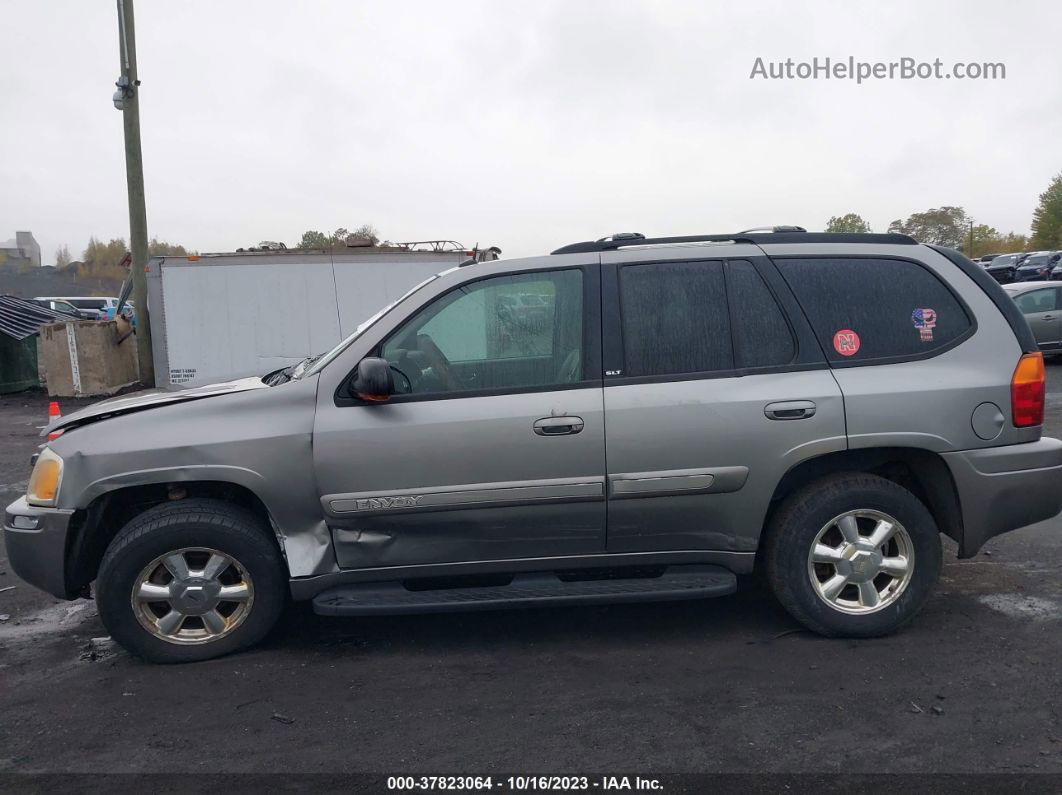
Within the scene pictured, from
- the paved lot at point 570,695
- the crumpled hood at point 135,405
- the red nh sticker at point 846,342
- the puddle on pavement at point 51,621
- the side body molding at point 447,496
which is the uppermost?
the red nh sticker at point 846,342

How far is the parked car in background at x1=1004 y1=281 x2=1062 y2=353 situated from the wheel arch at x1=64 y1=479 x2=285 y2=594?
1507cm

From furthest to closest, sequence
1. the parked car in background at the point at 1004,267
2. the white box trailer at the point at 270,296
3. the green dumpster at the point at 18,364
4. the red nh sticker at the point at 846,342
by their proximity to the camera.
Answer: the parked car in background at the point at 1004,267, the green dumpster at the point at 18,364, the white box trailer at the point at 270,296, the red nh sticker at the point at 846,342

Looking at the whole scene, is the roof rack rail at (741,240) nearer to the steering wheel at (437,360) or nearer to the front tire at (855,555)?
Result: the steering wheel at (437,360)

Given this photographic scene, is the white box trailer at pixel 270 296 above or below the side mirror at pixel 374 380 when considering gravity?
above

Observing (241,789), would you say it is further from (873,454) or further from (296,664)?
(873,454)

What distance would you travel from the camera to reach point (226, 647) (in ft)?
13.9

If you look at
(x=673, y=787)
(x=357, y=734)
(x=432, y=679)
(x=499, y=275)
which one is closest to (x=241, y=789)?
(x=357, y=734)

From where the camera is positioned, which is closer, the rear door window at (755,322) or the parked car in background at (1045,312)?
the rear door window at (755,322)

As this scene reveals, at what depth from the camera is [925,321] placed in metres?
4.32

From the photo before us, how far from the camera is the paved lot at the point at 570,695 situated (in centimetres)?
327

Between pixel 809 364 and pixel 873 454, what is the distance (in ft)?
1.76

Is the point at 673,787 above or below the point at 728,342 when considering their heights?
below

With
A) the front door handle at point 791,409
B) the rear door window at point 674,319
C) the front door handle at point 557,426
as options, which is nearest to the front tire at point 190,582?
the front door handle at point 557,426

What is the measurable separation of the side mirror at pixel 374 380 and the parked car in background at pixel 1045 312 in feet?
48.5
